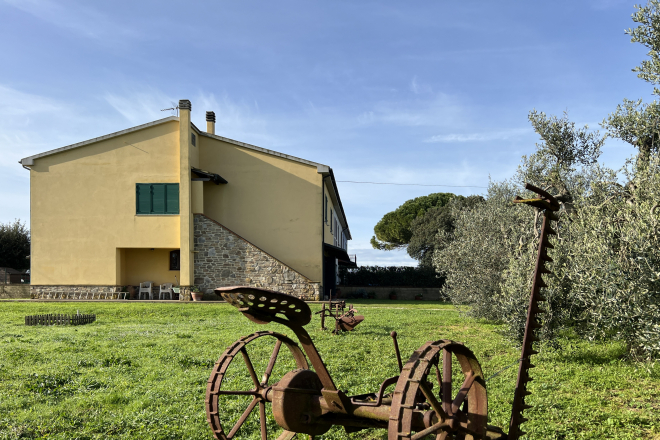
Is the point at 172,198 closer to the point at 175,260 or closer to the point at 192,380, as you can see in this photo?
the point at 175,260

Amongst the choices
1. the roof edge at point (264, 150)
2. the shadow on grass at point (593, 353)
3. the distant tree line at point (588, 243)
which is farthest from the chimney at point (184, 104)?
the shadow on grass at point (593, 353)

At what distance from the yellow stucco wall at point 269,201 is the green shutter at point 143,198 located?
240 centimetres

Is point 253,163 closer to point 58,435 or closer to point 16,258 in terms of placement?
point 58,435

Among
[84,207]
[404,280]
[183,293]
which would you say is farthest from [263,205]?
[404,280]

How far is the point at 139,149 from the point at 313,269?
29.1 feet

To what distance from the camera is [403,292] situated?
28.6 m

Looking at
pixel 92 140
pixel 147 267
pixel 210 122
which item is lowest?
pixel 147 267

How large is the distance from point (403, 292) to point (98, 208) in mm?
16611

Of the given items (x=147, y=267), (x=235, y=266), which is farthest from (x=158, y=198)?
(x=235, y=266)

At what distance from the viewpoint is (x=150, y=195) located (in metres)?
20.7

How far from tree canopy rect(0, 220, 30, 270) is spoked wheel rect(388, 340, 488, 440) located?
3656 cm

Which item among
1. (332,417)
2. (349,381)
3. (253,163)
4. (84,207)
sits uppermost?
(253,163)

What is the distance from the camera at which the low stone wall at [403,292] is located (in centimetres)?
2827

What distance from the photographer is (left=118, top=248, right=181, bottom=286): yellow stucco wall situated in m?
21.7
